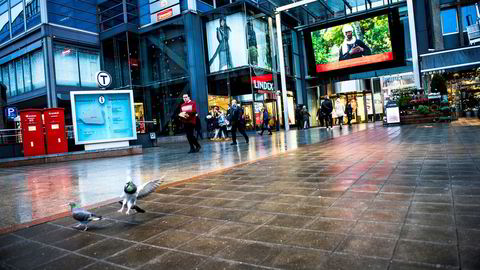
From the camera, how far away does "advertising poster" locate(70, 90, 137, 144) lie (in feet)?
38.8

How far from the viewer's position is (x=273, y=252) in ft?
6.95

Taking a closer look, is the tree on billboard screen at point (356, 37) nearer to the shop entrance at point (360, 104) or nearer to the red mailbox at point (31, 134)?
the shop entrance at point (360, 104)

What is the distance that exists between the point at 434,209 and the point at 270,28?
2337 cm

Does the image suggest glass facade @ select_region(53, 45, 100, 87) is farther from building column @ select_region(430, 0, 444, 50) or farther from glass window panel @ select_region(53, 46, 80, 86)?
building column @ select_region(430, 0, 444, 50)

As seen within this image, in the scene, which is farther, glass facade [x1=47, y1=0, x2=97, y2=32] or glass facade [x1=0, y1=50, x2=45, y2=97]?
glass facade [x1=0, y1=50, x2=45, y2=97]

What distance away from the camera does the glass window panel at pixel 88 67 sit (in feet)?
75.3

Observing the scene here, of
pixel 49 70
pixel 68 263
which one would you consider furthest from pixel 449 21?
pixel 49 70

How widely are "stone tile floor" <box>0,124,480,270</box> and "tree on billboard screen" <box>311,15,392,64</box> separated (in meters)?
21.9

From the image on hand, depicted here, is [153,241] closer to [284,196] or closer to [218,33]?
[284,196]

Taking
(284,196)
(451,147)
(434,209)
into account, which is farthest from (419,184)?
(451,147)

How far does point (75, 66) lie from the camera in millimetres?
22266

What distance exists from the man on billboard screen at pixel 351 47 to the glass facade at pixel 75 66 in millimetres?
19046

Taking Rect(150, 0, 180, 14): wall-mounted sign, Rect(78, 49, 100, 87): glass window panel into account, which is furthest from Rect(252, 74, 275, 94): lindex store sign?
Rect(78, 49, 100, 87): glass window panel

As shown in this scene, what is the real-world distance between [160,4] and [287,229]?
2276 cm
